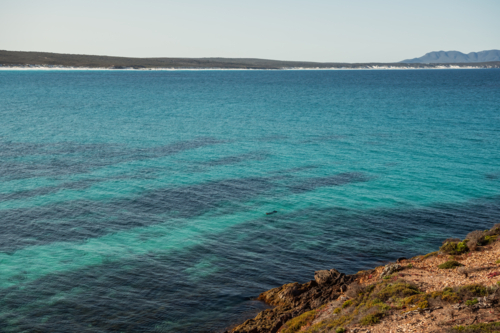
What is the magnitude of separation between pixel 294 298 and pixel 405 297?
6111 mm

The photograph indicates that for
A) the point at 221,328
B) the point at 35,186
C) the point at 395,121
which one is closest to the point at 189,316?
the point at 221,328

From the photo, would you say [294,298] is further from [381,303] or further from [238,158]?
[238,158]

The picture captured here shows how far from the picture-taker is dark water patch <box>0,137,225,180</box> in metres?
46.3

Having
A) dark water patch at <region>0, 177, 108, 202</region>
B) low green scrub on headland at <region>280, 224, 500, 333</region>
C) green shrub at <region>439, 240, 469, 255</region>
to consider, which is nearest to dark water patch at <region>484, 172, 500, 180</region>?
green shrub at <region>439, 240, 469, 255</region>

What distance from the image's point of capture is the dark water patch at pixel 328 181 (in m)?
42.1

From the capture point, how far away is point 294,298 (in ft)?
74.6

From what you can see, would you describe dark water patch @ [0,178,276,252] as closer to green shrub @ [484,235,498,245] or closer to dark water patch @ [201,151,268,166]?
dark water patch @ [201,151,268,166]

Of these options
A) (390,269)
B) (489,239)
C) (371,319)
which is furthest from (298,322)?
(489,239)

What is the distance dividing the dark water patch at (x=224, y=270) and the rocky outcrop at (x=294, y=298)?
3.59 feet

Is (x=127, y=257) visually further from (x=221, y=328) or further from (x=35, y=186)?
(x=35, y=186)

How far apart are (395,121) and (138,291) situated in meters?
71.8

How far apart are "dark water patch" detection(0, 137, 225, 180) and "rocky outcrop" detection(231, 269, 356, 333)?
3177 centimetres

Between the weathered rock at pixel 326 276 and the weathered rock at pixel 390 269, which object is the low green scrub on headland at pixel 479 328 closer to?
the weathered rock at pixel 390 269

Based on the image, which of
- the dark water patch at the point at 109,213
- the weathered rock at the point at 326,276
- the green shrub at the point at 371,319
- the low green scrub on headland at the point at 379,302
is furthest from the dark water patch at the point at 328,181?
the green shrub at the point at 371,319
